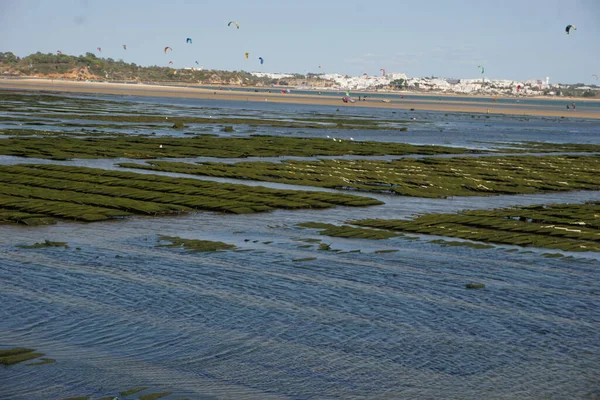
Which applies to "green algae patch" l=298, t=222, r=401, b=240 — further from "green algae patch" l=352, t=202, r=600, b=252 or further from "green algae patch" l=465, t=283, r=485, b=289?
"green algae patch" l=465, t=283, r=485, b=289

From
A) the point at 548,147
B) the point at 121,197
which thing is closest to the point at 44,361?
the point at 121,197

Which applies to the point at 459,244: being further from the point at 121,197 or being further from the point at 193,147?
the point at 193,147

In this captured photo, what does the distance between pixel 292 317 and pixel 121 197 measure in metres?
17.5

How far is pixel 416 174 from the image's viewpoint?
48.5 meters

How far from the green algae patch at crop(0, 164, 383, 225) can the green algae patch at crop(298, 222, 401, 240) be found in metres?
4.11

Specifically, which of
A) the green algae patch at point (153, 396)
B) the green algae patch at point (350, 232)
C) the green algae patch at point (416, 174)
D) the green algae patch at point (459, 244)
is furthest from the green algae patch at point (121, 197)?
the green algae patch at point (153, 396)

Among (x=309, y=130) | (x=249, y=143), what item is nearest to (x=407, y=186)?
(x=249, y=143)

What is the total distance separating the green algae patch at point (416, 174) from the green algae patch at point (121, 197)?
4.49 m

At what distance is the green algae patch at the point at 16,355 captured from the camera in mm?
15734

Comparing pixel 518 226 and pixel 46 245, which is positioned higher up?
pixel 518 226

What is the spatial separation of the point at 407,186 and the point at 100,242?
65.7 feet

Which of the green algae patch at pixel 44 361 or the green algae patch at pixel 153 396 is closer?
the green algae patch at pixel 153 396

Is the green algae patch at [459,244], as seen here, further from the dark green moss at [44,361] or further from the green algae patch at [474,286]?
the dark green moss at [44,361]

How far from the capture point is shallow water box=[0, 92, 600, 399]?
614 inches
